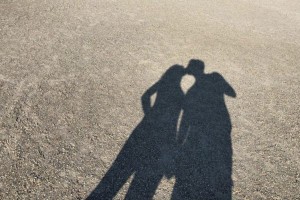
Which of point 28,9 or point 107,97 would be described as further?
point 28,9

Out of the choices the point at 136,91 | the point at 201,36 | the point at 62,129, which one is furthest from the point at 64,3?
the point at 62,129

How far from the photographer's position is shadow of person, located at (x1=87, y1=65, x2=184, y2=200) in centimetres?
581

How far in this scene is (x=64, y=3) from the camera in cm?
1399

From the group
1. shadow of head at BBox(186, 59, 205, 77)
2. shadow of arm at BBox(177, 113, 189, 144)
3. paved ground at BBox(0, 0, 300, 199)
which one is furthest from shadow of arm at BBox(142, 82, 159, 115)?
shadow of head at BBox(186, 59, 205, 77)

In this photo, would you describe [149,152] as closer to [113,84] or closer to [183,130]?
[183,130]

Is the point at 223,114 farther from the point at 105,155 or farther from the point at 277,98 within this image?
the point at 105,155

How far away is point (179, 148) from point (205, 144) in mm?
736

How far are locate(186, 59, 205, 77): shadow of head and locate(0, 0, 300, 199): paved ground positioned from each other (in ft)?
1.03

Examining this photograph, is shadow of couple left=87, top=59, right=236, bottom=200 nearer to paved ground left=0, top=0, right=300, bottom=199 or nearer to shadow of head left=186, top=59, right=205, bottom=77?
paved ground left=0, top=0, right=300, bottom=199

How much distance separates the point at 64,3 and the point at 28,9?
194 centimetres

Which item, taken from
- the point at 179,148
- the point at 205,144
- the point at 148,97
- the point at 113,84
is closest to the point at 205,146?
the point at 205,144

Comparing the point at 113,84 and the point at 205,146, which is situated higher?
the point at 113,84

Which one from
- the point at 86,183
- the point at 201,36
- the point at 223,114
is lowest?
the point at 86,183

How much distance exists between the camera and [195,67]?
1035cm
